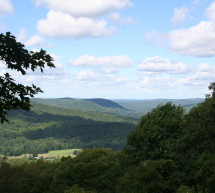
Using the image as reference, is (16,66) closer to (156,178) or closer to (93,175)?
(156,178)

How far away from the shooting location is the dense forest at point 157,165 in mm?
31328

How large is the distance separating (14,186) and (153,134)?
88.0 ft

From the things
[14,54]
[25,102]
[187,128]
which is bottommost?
[187,128]

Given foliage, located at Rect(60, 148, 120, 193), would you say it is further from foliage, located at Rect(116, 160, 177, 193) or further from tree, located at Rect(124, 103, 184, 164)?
foliage, located at Rect(116, 160, 177, 193)

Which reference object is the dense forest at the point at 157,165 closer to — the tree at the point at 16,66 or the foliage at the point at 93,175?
the foliage at the point at 93,175

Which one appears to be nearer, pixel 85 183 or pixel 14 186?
pixel 14 186

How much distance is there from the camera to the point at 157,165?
35.1m

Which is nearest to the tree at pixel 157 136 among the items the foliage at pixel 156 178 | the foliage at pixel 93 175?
the foliage at pixel 156 178

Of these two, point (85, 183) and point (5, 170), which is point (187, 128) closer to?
point (85, 183)

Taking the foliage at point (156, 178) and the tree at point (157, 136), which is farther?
the tree at point (157, 136)

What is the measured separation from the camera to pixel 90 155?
6231 cm

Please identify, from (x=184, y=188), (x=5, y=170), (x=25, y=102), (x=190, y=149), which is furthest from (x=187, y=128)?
(x=5, y=170)

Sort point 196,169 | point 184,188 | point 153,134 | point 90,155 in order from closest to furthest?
point 184,188 < point 196,169 < point 153,134 < point 90,155

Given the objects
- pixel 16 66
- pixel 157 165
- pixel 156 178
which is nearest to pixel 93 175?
pixel 157 165
